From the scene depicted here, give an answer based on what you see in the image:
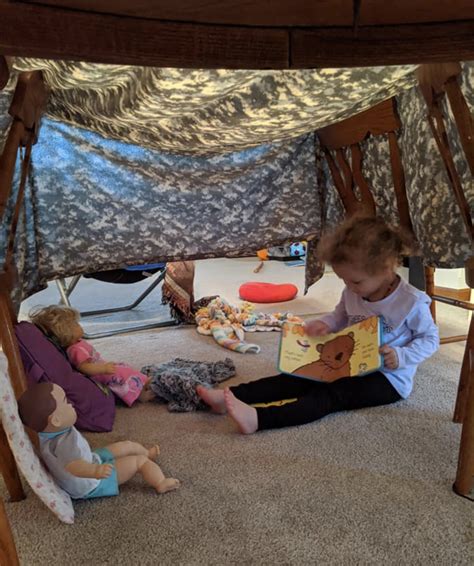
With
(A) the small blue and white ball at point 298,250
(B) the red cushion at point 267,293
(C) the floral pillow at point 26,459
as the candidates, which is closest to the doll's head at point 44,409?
(C) the floral pillow at point 26,459

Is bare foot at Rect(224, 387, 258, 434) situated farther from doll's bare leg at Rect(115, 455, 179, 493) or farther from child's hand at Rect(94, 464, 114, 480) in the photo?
child's hand at Rect(94, 464, 114, 480)

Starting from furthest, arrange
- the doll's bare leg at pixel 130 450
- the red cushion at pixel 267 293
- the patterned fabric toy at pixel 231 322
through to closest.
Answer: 1. the red cushion at pixel 267 293
2. the patterned fabric toy at pixel 231 322
3. the doll's bare leg at pixel 130 450

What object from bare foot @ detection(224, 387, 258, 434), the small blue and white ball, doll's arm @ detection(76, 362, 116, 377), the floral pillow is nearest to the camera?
the floral pillow

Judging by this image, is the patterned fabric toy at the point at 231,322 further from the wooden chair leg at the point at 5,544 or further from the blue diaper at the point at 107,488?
the wooden chair leg at the point at 5,544

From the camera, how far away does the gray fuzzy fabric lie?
4.42 feet

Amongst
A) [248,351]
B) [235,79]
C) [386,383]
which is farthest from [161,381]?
[235,79]

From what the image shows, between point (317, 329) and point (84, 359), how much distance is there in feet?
2.16

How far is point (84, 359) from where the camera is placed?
1.38 m

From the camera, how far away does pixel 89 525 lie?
87 centimetres

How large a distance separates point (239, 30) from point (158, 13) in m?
0.08

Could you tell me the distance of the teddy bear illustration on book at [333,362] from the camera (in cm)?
132

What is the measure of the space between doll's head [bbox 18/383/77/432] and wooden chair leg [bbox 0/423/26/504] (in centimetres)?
8

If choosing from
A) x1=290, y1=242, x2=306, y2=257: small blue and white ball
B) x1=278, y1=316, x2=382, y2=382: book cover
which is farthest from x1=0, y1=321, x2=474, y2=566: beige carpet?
x1=290, y1=242, x2=306, y2=257: small blue and white ball

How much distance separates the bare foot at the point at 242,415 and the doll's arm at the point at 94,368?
1.23ft
